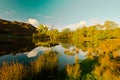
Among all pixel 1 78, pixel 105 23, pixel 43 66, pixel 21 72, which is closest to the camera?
pixel 1 78

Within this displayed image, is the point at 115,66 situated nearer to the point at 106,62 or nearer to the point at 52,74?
the point at 106,62

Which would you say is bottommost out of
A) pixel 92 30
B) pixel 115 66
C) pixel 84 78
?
pixel 84 78

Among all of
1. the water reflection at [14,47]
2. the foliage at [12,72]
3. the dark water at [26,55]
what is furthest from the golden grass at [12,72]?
the water reflection at [14,47]

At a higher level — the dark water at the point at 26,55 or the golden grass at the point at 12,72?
the golden grass at the point at 12,72

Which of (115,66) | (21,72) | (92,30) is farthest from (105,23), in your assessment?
(21,72)

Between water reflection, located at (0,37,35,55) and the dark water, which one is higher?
water reflection, located at (0,37,35,55)

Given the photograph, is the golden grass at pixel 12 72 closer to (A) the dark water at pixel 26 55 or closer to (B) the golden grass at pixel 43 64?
(B) the golden grass at pixel 43 64

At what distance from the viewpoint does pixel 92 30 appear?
312 feet

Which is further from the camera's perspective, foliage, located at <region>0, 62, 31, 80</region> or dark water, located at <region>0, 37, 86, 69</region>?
dark water, located at <region>0, 37, 86, 69</region>

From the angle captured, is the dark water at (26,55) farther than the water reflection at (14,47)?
No

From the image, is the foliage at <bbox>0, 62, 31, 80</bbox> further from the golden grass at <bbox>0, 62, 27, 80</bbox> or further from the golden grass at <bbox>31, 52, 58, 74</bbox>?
the golden grass at <bbox>31, 52, 58, 74</bbox>

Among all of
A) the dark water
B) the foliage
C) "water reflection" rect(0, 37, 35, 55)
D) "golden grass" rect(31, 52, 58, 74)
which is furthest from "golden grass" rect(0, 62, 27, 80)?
"water reflection" rect(0, 37, 35, 55)

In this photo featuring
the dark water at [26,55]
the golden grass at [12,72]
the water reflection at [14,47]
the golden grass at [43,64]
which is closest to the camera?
the golden grass at [12,72]

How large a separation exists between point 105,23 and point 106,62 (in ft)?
252
